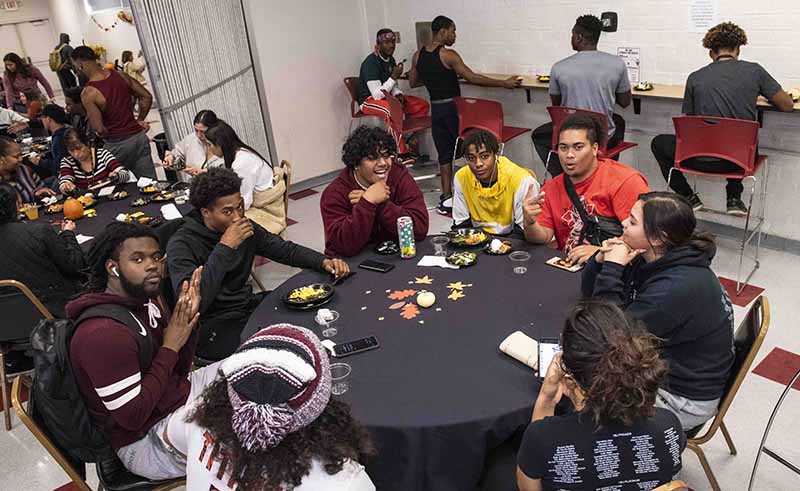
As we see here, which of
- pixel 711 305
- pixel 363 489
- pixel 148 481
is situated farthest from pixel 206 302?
pixel 711 305

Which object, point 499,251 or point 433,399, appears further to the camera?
point 499,251

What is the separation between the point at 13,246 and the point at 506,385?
2.45 metres

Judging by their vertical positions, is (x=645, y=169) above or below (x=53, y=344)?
below

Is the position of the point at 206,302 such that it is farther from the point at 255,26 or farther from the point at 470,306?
the point at 255,26

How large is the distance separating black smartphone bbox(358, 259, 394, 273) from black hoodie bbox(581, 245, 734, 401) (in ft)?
3.43

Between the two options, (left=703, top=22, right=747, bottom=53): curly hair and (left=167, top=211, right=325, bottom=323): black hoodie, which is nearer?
(left=167, top=211, right=325, bottom=323): black hoodie

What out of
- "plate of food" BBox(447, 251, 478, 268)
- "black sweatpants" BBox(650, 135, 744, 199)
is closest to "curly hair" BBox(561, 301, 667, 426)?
"plate of food" BBox(447, 251, 478, 268)

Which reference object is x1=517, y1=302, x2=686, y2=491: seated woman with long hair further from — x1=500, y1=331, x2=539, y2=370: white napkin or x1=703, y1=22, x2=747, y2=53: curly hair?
x1=703, y1=22, x2=747, y2=53: curly hair

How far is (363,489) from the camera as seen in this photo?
1.35m

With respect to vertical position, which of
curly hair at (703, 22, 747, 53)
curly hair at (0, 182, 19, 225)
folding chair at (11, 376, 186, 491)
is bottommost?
folding chair at (11, 376, 186, 491)

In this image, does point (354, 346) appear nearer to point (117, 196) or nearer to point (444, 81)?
point (117, 196)

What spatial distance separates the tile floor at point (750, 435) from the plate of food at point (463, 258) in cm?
118

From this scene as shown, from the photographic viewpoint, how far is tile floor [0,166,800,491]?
2.37 metres

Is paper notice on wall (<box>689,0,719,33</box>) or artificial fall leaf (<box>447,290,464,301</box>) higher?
paper notice on wall (<box>689,0,719,33</box>)
